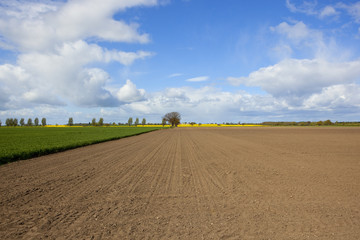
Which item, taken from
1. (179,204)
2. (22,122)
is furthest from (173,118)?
(179,204)

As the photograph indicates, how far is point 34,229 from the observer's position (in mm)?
4438

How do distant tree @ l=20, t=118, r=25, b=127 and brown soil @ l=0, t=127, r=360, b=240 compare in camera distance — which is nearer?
brown soil @ l=0, t=127, r=360, b=240

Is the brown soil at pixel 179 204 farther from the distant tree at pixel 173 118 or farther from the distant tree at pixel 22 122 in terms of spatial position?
the distant tree at pixel 22 122

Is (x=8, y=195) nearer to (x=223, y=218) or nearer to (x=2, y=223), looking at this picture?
(x=2, y=223)

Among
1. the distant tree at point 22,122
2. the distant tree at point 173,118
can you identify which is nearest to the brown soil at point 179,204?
the distant tree at point 173,118

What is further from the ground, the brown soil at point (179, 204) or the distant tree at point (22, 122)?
the distant tree at point (22, 122)

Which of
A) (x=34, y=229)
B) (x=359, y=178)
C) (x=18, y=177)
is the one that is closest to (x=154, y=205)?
(x=34, y=229)

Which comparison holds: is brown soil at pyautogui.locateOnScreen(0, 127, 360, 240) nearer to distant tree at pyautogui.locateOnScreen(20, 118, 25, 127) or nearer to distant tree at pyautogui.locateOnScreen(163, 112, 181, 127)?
distant tree at pyautogui.locateOnScreen(163, 112, 181, 127)

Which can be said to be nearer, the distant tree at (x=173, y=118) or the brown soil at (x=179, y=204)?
the brown soil at (x=179, y=204)

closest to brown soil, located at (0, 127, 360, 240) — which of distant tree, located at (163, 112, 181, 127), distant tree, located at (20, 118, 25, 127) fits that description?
distant tree, located at (163, 112, 181, 127)

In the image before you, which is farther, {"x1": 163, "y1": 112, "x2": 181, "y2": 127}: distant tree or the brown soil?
{"x1": 163, "y1": 112, "x2": 181, "y2": 127}: distant tree

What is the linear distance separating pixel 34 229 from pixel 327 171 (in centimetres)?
1119

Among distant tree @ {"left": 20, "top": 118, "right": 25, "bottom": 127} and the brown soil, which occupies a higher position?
distant tree @ {"left": 20, "top": 118, "right": 25, "bottom": 127}

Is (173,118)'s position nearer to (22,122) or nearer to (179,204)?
(22,122)
